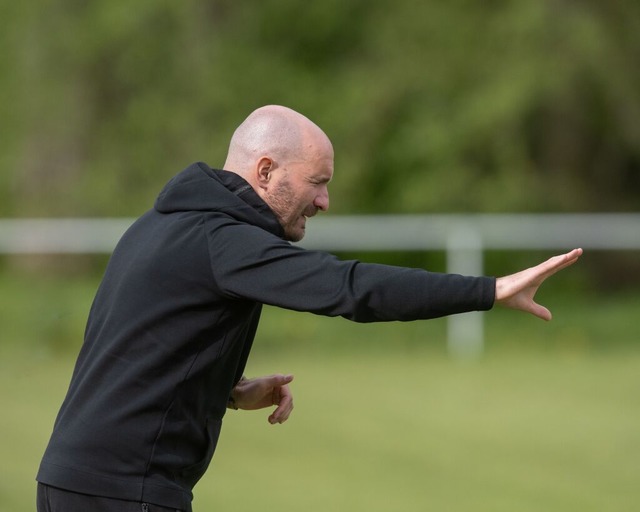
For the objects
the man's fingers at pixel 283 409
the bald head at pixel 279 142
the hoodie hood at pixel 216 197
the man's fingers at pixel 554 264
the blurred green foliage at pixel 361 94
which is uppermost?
the blurred green foliage at pixel 361 94

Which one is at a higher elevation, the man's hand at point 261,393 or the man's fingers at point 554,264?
the man's fingers at point 554,264

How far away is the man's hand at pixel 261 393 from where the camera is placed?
13.4ft

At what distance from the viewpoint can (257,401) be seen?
4.12 m

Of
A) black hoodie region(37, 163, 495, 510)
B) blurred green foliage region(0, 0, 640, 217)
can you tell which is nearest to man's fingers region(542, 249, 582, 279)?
black hoodie region(37, 163, 495, 510)

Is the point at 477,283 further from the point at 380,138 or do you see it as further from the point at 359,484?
the point at 380,138

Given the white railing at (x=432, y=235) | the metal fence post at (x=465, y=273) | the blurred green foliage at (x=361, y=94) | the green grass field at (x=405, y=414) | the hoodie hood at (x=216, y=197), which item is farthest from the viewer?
the blurred green foliage at (x=361, y=94)

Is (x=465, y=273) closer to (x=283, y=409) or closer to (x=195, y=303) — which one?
(x=283, y=409)

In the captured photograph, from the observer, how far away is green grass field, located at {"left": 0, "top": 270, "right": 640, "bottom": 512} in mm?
7645

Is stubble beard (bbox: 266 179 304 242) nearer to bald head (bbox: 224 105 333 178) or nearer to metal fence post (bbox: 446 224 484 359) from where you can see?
bald head (bbox: 224 105 333 178)

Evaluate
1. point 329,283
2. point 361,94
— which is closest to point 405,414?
point 329,283

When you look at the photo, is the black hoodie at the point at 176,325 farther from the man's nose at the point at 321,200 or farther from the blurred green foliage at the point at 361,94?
the blurred green foliage at the point at 361,94

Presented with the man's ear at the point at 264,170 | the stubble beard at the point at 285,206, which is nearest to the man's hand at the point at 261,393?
the stubble beard at the point at 285,206

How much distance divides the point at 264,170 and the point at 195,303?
1.33 feet

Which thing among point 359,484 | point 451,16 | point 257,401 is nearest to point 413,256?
point 451,16
